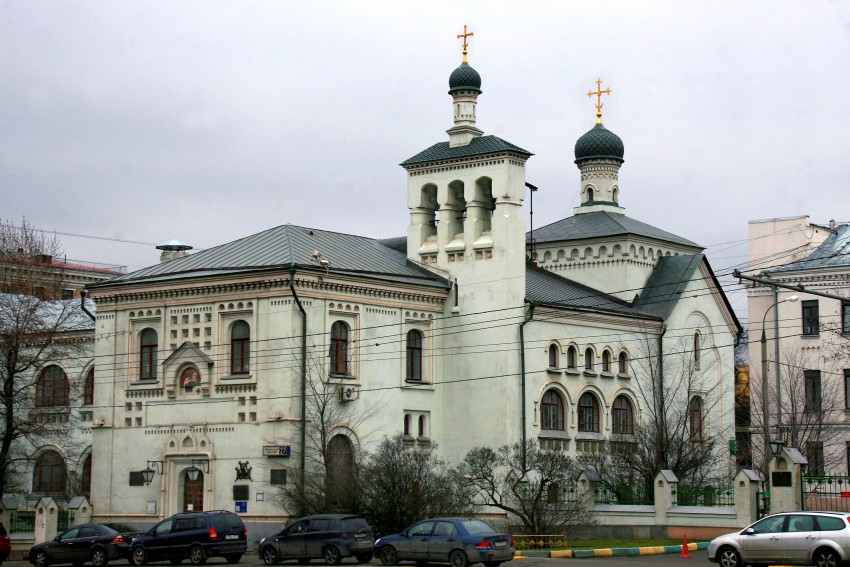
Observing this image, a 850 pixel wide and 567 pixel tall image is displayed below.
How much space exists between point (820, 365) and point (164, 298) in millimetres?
30481

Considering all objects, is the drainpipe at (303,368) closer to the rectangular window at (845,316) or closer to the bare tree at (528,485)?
the bare tree at (528,485)

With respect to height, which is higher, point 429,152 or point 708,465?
point 429,152

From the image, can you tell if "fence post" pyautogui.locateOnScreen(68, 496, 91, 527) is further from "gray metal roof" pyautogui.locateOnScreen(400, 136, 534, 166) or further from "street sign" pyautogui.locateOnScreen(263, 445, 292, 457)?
"gray metal roof" pyautogui.locateOnScreen(400, 136, 534, 166)

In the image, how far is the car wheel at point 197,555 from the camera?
1566 inches

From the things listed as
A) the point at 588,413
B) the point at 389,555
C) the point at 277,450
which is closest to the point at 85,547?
the point at 277,450

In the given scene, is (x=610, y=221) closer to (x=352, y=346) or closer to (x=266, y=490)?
(x=352, y=346)

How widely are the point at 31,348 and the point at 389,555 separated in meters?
25.9

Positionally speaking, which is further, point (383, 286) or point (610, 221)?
point (610, 221)

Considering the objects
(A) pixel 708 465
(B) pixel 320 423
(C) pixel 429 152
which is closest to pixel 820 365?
(A) pixel 708 465

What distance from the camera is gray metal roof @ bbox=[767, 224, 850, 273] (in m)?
65.7

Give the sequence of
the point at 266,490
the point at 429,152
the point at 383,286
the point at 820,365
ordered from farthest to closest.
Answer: the point at 820,365 < the point at 429,152 < the point at 383,286 < the point at 266,490

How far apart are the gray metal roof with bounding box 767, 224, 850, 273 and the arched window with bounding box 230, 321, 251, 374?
87.2 feet

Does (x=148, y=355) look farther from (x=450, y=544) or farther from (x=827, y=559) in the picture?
(x=827, y=559)

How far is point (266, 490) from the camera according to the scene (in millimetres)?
48094
